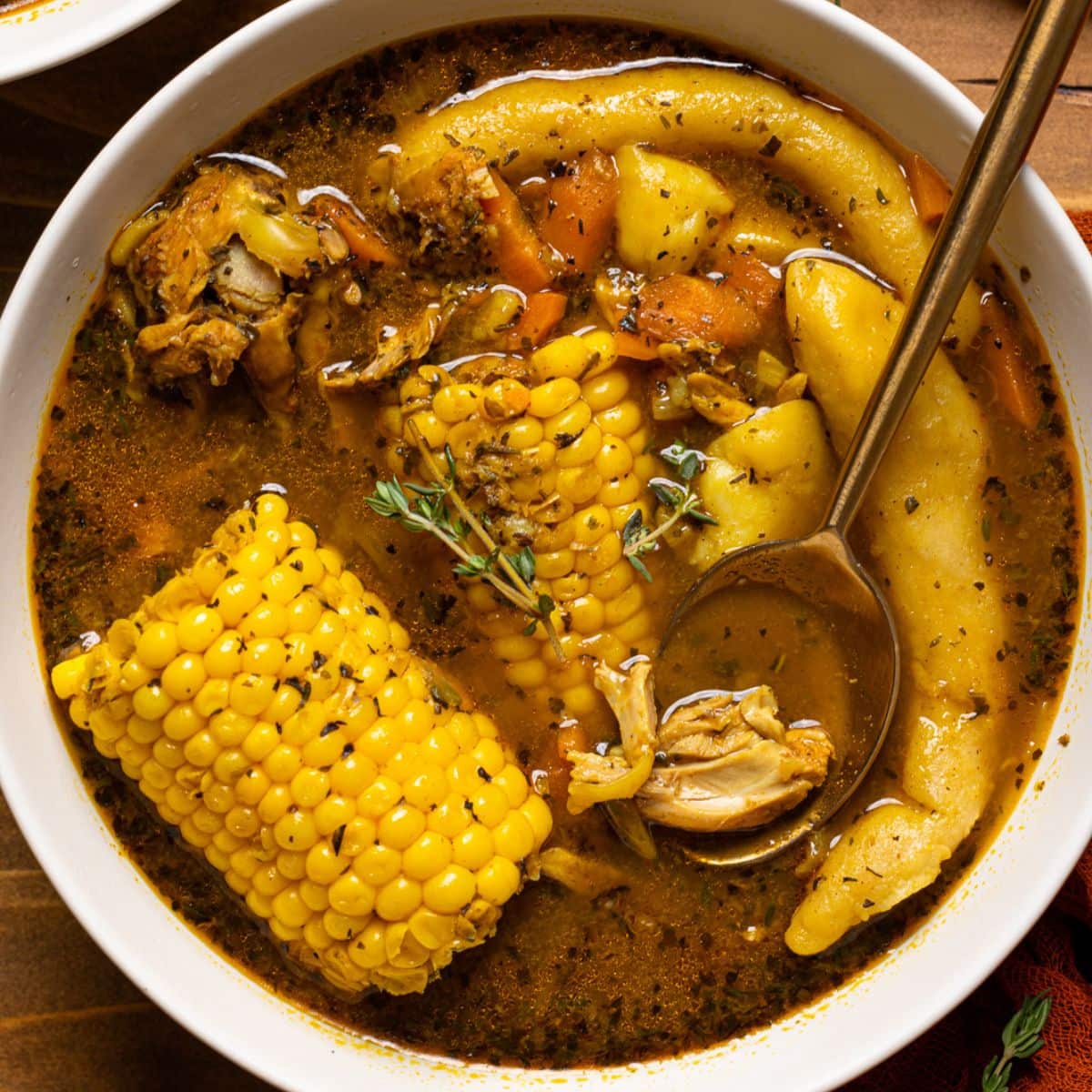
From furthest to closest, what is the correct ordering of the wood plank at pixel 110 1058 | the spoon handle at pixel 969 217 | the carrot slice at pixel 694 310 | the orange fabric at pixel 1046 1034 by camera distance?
the wood plank at pixel 110 1058 → the orange fabric at pixel 1046 1034 → the carrot slice at pixel 694 310 → the spoon handle at pixel 969 217

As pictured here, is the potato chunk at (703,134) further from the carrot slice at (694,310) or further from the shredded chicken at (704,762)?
the shredded chicken at (704,762)

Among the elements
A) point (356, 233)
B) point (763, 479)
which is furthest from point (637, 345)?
point (356, 233)

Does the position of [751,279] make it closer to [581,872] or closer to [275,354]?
[275,354]

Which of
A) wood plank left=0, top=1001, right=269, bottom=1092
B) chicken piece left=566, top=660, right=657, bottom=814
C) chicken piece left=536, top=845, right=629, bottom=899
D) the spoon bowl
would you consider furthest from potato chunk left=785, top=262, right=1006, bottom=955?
wood plank left=0, top=1001, right=269, bottom=1092

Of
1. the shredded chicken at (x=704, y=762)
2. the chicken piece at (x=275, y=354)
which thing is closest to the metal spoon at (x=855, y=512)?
the shredded chicken at (x=704, y=762)

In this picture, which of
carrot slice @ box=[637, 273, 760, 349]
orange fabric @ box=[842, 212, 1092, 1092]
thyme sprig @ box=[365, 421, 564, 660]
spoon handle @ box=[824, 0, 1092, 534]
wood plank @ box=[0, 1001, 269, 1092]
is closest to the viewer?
spoon handle @ box=[824, 0, 1092, 534]

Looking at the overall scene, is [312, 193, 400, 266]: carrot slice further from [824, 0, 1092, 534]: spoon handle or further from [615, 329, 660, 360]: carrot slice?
[824, 0, 1092, 534]: spoon handle
